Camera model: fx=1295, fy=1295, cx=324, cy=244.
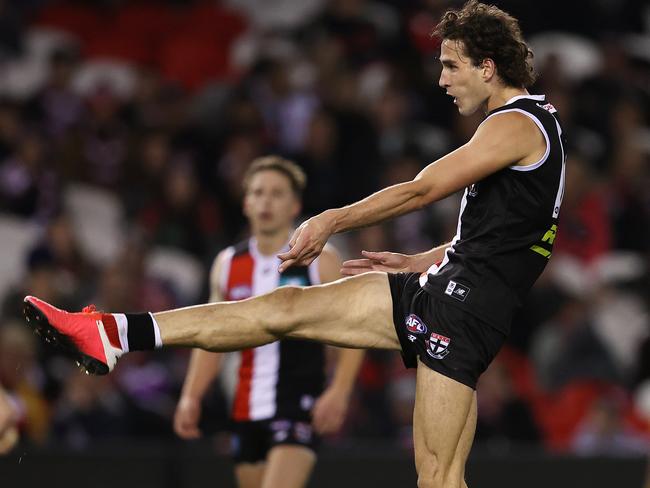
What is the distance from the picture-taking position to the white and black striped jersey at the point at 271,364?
7.16m

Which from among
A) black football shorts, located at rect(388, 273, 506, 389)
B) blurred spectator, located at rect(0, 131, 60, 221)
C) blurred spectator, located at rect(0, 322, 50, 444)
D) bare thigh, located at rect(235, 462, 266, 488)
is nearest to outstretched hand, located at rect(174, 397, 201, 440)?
bare thigh, located at rect(235, 462, 266, 488)

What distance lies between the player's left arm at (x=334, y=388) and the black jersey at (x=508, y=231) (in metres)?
1.62

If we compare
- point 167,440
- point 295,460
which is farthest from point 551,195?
point 167,440

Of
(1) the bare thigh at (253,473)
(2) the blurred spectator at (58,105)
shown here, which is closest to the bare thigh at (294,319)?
(1) the bare thigh at (253,473)

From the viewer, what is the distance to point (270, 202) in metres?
7.30

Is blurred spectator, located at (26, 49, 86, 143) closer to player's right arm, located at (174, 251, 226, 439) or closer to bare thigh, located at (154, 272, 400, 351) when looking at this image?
player's right arm, located at (174, 251, 226, 439)

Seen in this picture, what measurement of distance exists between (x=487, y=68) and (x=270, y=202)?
205 centimetres

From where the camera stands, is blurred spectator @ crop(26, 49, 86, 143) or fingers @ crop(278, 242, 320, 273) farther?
blurred spectator @ crop(26, 49, 86, 143)

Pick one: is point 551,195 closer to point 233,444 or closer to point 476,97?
point 476,97

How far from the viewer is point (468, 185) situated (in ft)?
17.7

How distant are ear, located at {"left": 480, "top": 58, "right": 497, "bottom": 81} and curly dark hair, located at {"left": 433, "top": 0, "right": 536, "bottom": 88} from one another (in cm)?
1

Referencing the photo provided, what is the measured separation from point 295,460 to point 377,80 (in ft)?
20.7

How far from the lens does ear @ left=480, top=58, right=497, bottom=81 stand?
5.58 meters

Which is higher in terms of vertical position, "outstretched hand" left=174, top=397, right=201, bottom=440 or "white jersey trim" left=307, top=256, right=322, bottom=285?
"white jersey trim" left=307, top=256, right=322, bottom=285
